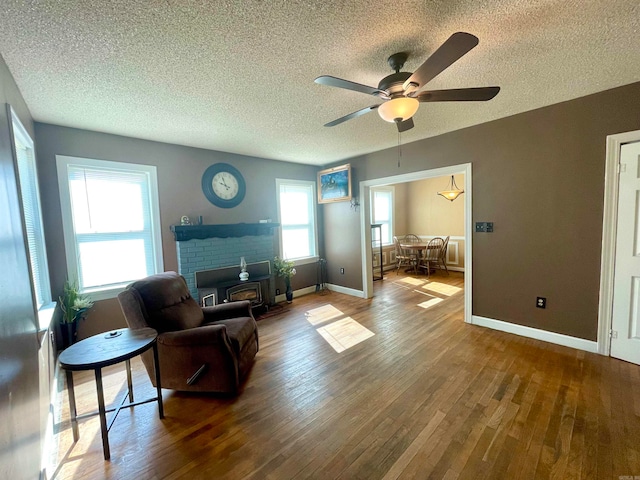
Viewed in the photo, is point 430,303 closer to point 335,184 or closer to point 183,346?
point 335,184

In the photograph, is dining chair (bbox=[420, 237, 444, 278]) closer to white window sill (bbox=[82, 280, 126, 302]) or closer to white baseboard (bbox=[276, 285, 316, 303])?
white baseboard (bbox=[276, 285, 316, 303])

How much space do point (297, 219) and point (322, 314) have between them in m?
1.97

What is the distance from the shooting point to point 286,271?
460 cm

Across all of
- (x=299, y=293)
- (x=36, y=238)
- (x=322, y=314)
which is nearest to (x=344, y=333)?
(x=322, y=314)

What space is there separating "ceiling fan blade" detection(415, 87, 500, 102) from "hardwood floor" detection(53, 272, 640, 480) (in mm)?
2198

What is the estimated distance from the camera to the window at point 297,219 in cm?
493

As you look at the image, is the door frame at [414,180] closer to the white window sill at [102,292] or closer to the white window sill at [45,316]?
the white window sill at [102,292]

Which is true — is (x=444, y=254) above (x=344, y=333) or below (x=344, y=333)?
above

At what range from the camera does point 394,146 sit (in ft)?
13.4

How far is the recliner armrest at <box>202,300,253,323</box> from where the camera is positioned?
2.77 m

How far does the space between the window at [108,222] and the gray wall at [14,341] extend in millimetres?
1312

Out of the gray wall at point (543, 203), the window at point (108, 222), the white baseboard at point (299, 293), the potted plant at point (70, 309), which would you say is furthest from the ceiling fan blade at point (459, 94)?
the white baseboard at point (299, 293)

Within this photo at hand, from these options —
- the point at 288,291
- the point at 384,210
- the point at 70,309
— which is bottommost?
the point at 288,291

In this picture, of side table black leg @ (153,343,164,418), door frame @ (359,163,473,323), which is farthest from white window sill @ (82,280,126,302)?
door frame @ (359,163,473,323)
